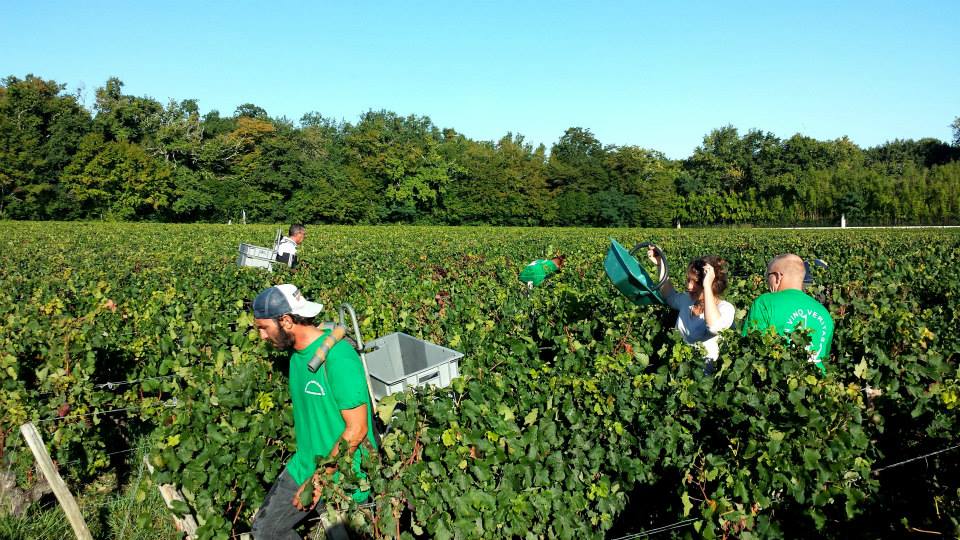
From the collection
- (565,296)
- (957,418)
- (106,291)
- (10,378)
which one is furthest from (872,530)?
(106,291)

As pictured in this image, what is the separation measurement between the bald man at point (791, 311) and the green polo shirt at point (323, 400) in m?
2.25

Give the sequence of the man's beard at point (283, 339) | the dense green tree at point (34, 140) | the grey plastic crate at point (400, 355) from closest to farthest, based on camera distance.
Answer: the man's beard at point (283, 339) < the grey plastic crate at point (400, 355) < the dense green tree at point (34, 140)

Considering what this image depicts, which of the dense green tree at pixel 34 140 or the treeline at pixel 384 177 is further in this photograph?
the treeline at pixel 384 177

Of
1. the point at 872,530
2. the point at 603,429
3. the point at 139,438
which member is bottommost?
the point at 139,438

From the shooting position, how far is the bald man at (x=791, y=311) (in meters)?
3.73

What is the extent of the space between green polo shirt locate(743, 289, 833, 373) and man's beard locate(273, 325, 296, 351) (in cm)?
252

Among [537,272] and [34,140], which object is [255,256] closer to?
[537,272]

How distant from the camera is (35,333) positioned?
4902mm

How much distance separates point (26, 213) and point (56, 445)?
63.9 metres

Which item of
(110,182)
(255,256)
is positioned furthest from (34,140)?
(255,256)

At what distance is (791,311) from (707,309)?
45cm

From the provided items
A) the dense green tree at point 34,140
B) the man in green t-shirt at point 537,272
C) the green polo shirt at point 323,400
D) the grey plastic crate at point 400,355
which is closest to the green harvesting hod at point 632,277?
the grey plastic crate at point 400,355

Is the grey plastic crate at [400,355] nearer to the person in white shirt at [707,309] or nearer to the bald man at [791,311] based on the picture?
the person in white shirt at [707,309]

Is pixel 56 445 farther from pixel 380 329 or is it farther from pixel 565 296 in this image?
pixel 565 296
